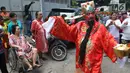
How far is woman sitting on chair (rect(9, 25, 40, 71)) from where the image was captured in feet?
24.4

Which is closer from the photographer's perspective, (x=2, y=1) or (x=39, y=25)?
(x=39, y=25)

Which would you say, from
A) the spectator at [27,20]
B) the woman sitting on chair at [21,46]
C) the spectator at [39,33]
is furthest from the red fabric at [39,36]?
the spectator at [27,20]

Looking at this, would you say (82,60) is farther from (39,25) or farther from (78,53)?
(39,25)

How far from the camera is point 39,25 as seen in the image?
891 centimetres

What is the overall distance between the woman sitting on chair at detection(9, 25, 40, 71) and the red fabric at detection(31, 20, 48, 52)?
126 cm

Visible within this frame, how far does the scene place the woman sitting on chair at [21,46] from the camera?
744 centimetres

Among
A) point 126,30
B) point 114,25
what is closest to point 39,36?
point 114,25

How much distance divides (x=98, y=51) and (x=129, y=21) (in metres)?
4.74

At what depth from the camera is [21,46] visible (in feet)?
25.0


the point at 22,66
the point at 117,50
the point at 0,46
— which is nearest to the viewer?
the point at 117,50

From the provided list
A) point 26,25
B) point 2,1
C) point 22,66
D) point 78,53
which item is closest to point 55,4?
point 26,25

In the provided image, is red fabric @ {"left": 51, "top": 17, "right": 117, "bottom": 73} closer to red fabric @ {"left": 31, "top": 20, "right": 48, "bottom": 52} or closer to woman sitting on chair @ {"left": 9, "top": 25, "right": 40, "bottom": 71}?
woman sitting on chair @ {"left": 9, "top": 25, "right": 40, "bottom": 71}

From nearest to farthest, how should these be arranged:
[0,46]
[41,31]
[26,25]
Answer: [0,46], [41,31], [26,25]

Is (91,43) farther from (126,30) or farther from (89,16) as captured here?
(126,30)
